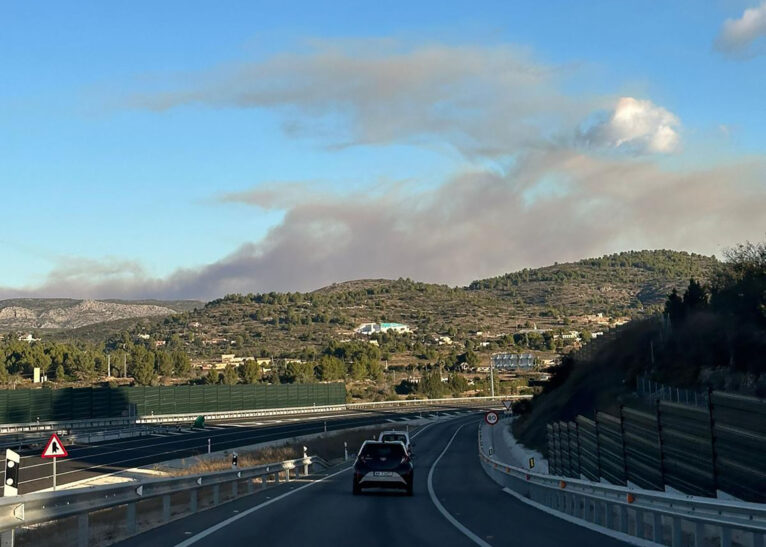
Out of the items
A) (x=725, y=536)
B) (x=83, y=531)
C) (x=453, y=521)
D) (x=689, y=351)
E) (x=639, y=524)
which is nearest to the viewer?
(x=725, y=536)

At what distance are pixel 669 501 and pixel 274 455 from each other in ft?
137

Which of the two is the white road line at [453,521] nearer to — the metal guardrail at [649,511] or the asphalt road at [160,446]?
the metal guardrail at [649,511]

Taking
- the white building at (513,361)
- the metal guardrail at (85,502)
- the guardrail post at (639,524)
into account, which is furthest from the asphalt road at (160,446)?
the white building at (513,361)

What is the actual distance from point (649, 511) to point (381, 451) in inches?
521

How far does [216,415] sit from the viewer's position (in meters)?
103

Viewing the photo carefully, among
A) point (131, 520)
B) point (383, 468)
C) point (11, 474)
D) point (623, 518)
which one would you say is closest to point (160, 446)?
point (383, 468)

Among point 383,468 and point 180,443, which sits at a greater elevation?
point 383,468

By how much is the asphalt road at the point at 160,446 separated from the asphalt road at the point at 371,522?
1947 cm

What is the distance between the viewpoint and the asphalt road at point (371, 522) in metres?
14.4

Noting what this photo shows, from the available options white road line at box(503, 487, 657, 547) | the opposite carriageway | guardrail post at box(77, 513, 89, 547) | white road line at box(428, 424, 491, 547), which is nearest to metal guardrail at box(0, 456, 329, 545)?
guardrail post at box(77, 513, 89, 547)

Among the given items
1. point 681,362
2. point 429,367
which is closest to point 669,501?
point 681,362

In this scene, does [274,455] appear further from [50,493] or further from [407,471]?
[50,493]

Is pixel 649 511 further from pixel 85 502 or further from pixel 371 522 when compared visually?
pixel 85 502

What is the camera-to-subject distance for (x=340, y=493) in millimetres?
26922
